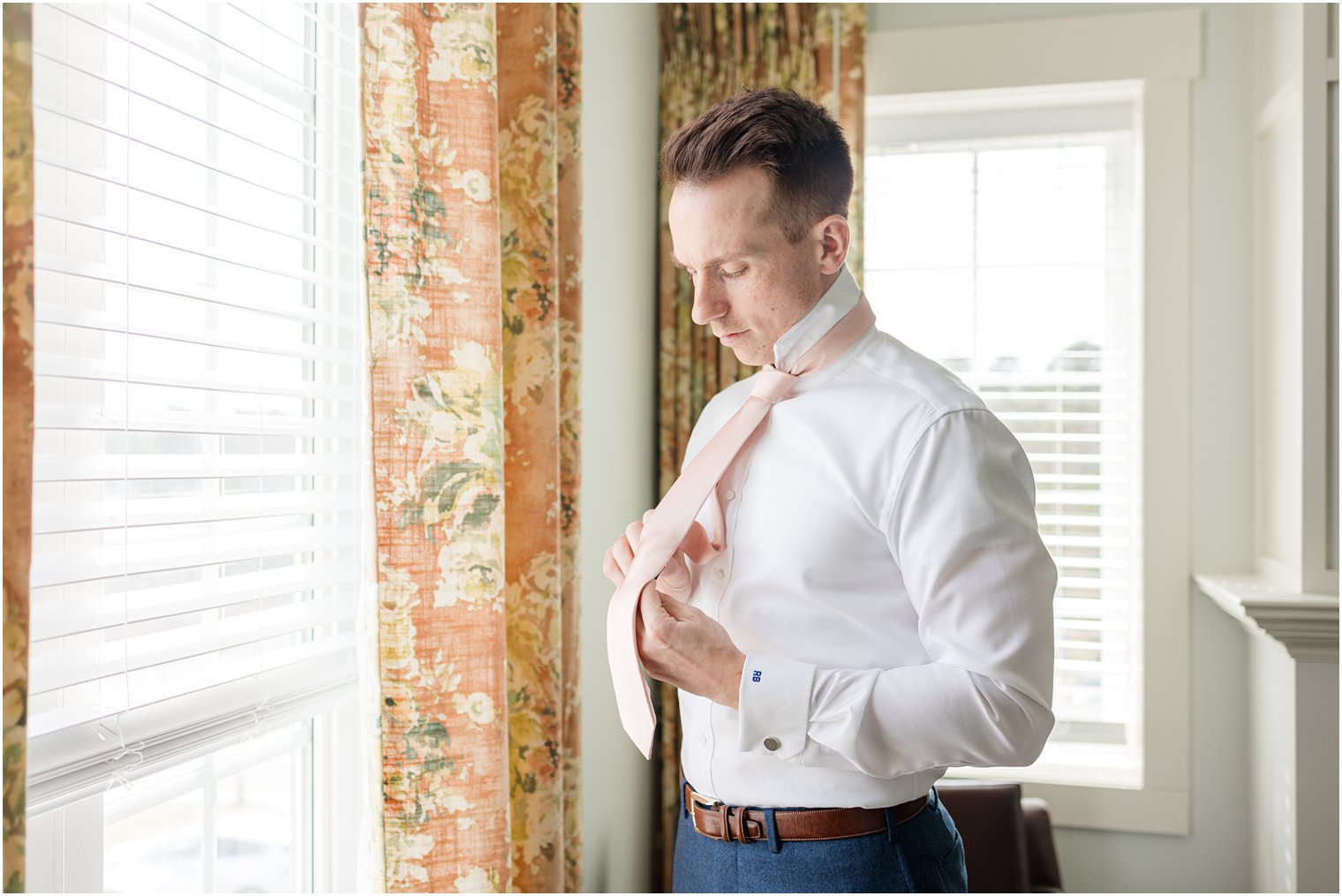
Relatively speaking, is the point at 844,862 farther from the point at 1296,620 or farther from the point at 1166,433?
the point at 1166,433

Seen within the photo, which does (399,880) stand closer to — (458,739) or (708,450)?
(458,739)

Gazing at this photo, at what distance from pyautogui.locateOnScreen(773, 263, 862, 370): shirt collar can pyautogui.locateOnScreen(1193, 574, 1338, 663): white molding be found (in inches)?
56.1

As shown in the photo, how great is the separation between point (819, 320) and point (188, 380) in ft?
2.51

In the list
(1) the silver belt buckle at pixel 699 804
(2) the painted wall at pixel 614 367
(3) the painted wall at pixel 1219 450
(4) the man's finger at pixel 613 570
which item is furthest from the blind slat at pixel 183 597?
(3) the painted wall at pixel 1219 450

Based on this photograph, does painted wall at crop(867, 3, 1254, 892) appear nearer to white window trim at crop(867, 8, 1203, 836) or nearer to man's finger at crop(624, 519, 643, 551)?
white window trim at crop(867, 8, 1203, 836)

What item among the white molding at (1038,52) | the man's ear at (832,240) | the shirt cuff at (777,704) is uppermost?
the white molding at (1038,52)

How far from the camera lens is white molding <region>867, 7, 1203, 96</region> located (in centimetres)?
243

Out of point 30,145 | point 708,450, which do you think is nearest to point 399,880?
point 708,450

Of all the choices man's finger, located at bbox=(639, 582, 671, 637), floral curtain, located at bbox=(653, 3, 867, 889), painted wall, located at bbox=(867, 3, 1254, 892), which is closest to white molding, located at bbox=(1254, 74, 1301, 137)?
painted wall, located at bbox=(867, 3, 1254, 892)

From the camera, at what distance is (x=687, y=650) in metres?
0.99

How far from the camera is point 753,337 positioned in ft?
3.77

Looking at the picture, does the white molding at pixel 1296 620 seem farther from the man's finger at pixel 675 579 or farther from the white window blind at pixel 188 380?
the white window blind at pixel 188 380

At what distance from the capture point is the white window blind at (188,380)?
3.25ft

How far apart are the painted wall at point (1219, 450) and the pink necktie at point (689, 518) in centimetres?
171
